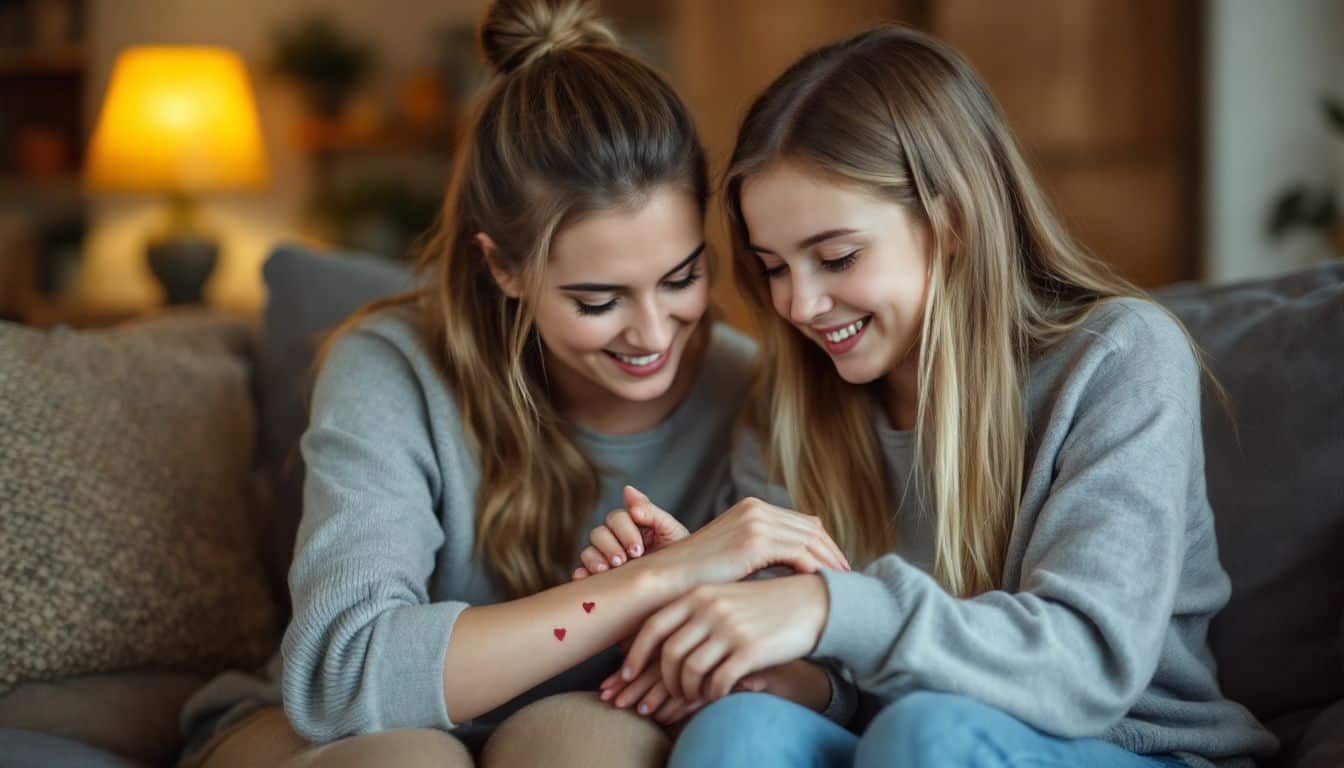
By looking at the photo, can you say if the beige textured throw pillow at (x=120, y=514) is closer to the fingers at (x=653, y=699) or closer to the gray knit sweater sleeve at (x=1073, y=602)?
the fingers at (x=653, y=699)

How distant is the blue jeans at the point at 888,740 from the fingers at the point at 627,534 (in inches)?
9.0

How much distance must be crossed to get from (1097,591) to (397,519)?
2.28 feet

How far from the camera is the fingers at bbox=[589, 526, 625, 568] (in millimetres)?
1339

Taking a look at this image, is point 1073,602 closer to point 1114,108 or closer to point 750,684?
point 750,684

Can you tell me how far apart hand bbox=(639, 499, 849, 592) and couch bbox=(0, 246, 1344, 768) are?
Answer: 0.48 m

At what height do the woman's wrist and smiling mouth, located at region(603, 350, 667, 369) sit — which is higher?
smiling mouth, located at region(603, 350, 667, 369)

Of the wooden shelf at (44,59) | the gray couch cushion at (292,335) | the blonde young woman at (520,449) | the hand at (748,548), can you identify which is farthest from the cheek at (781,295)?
the wooden shelf at (44,59)

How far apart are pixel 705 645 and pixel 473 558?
18.4 inches

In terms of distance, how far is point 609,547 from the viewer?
1342 millimetres

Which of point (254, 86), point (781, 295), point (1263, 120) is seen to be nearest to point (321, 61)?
point (254, 86)

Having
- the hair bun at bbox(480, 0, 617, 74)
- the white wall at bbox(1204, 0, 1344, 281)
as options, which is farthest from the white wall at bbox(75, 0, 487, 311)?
the hair bun at bbox(480, 0, 617, 74)

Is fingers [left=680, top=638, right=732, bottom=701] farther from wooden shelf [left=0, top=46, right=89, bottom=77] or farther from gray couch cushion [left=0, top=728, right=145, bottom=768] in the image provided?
wooden shelf [left=0, top=46, right=89, bottom=77]

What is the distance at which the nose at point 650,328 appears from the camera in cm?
145

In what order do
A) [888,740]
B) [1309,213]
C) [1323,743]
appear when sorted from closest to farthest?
[888,740] → [1323,743] → [1309,213]
